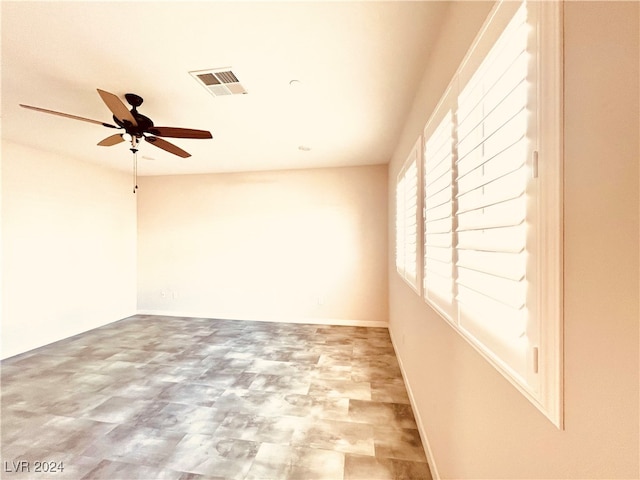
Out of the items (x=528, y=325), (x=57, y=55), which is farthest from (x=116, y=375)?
(x=528, y=325)

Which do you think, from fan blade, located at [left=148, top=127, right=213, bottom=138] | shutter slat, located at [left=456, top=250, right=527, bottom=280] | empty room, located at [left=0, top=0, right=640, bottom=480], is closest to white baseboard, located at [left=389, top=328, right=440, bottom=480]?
empty room, located at [left=0, top=0, right=640, bottom=480]

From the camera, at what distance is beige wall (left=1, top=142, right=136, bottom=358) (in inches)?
122

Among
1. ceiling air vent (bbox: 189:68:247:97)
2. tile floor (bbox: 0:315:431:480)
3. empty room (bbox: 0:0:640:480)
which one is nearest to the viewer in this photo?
empty room (bbox: 0:0:640:480)

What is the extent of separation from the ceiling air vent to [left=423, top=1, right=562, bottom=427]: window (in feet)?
5.01

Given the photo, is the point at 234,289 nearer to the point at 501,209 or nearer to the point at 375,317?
the point at 375,317

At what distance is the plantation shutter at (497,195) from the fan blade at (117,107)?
2.10 metres

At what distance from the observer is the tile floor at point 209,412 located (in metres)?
1.56

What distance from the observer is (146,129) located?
2082 millimetres

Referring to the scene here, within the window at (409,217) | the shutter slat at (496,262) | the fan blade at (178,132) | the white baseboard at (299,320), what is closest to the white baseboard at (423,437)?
the window at (409,217)

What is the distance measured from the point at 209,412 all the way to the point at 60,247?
11.8 ft

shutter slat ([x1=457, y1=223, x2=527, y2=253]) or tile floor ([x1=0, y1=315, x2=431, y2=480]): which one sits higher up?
shutter slat ([x1=457, y1=223, x2=527, y2=253])

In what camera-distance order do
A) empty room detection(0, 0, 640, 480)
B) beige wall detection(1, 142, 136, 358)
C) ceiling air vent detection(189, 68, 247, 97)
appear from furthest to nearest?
beige wall detection(1, 142, 136, 358)
ceiling air vent detection(189, 68, 247, 97)
empty room detection(0, 0, 640, 480)

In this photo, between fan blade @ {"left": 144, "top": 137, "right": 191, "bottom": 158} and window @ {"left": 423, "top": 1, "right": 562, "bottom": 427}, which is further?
fan blade @ {"left": 144, "top": 137, "right": 191, "bottom": 158}

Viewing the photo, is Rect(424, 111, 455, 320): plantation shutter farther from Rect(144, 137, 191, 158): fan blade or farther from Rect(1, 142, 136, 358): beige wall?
Rect(1, 142, 136, 358): beige wall
